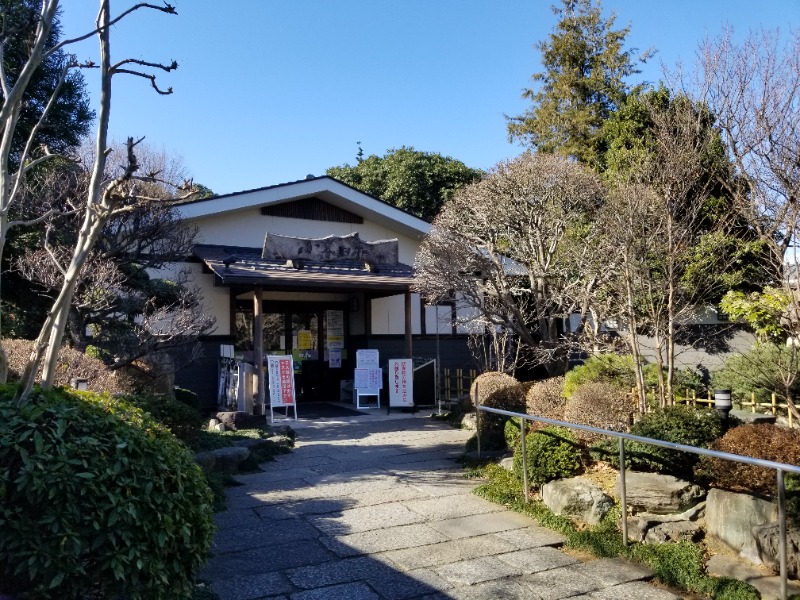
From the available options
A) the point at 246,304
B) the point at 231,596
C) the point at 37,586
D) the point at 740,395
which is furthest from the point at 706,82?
the point at 246,304

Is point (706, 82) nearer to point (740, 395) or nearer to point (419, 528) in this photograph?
point (740, 395)

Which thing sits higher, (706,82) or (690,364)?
(706,82)

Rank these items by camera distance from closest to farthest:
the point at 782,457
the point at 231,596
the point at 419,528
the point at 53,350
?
the point at 53,350
the point at 231,596
the point at 782,457
the point at 419,528

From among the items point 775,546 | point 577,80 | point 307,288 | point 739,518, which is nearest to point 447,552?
point 739,518

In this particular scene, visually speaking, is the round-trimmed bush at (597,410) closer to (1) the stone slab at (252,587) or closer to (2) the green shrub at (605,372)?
(2) the green shrub at (605,372)

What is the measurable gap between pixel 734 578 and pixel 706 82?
578cm

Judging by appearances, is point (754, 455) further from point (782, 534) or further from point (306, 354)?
point (306, 354)

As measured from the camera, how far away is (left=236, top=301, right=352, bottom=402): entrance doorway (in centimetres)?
1555

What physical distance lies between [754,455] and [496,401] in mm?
4794

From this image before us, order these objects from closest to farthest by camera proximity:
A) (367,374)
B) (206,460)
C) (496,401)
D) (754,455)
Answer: (754,455)
(206,460)
(496,401)
(367,374)

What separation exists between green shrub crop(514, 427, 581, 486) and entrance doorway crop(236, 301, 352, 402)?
949cm

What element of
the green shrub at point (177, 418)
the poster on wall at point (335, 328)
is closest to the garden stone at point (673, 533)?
the green shrub at point (177, 418)

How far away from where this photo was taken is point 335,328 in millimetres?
16391

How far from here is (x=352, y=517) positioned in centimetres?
640
